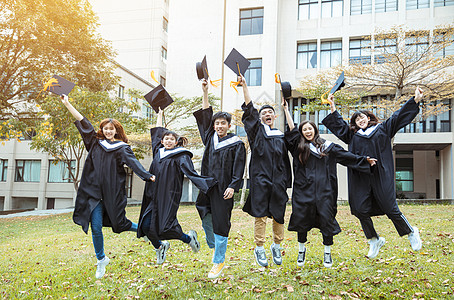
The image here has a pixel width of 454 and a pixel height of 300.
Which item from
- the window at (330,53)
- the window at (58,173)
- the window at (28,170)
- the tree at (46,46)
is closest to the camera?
the tree at (46,46)

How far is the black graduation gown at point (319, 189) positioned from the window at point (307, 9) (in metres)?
19.7

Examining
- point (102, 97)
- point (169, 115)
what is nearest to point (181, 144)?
point (102, 97)

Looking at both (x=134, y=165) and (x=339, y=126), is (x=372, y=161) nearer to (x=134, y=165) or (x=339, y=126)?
(x=339, y=126)

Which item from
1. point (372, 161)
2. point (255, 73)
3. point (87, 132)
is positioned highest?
point (255, 73)

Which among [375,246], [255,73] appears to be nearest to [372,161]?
[375,246]

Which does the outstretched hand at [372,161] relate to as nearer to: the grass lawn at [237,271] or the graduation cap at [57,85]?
the grass lawn at [237,271]

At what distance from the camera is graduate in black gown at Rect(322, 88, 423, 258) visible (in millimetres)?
5250

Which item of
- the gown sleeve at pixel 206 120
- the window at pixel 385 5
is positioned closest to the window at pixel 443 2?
the window at pixel 385 5

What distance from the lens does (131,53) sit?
31.3m

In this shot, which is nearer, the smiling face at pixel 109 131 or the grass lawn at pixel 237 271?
the smiling face at pixel 109 131

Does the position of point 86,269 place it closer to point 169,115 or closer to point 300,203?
point 300,203

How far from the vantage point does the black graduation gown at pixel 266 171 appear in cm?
520

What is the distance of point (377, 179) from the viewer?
5.34 meters

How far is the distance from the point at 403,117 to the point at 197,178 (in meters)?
2.98
